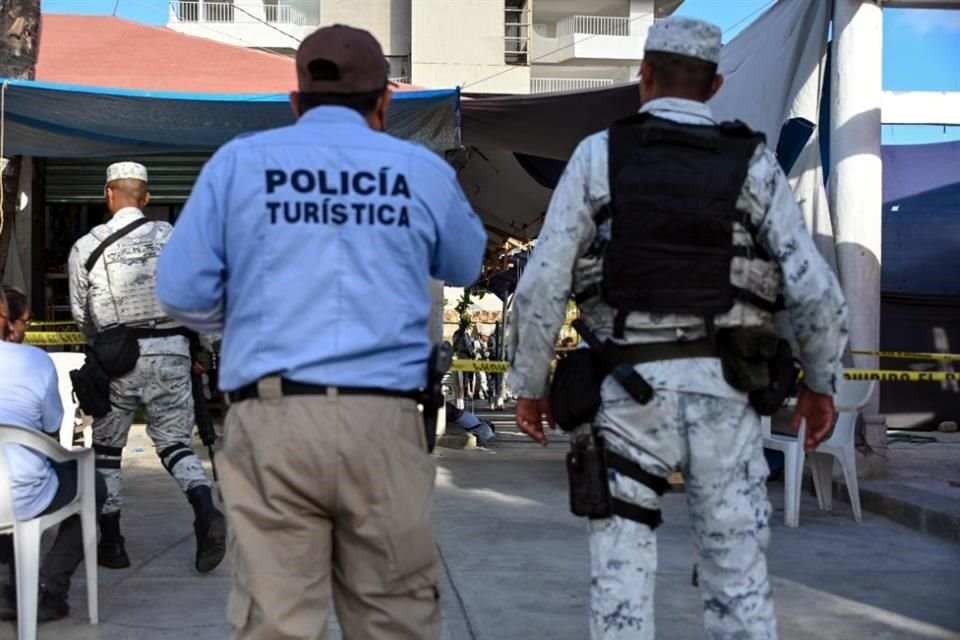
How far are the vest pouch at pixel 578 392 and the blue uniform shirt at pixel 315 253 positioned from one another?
521mm

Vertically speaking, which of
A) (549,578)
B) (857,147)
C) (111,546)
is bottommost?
(549,578)

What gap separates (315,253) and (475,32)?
3570 cm

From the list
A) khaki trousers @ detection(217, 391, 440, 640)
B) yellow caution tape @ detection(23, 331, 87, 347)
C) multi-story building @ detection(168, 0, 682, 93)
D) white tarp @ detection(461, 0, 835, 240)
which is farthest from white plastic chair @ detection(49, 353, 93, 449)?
multi-story building @ detection(168, 0, 682, 93)

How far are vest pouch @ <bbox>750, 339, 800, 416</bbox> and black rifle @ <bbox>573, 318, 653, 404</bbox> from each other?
29 cm

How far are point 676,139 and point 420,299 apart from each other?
82 cm

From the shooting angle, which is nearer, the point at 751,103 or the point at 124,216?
the point at 124,216

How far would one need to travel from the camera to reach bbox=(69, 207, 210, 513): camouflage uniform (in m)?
4.62

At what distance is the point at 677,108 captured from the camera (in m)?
2.76

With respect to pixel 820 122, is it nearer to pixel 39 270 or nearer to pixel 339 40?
pixel 339 40

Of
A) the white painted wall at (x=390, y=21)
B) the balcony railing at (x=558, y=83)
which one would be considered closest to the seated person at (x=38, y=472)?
the white painted wall at (x=390, y=21)

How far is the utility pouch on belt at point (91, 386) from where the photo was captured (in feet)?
14.9

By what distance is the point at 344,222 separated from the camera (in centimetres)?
217

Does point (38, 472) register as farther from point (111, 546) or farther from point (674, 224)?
→ point (674, 224)

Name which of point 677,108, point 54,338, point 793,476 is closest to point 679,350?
point 677,108
